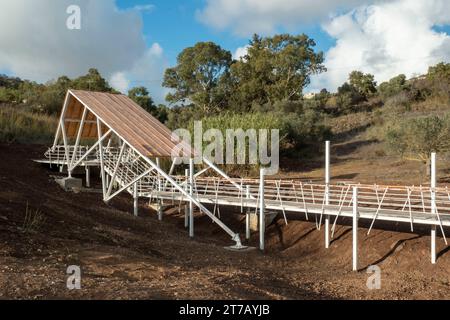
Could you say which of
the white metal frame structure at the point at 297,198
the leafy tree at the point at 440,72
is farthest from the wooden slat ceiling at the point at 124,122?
the leafy tree at the point at 440,72

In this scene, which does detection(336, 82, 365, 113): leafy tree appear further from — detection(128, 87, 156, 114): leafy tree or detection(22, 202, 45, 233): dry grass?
detection(22, 202, 45, 233): dry grass

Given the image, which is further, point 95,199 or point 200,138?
point 200,138

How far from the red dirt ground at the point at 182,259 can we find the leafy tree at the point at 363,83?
137ft

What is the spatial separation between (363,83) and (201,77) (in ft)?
60.7

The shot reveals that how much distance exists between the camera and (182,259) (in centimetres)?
1180

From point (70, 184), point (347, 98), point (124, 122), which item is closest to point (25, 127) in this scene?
point (70, 184)

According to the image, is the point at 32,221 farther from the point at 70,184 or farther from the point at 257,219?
the point at 70,184

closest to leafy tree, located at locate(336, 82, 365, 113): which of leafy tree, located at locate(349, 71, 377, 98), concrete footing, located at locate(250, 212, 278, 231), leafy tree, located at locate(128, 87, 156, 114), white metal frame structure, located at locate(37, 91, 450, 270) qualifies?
leafy tree, located at locate(349, 71, 377, 98)

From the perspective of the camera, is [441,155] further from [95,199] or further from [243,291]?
[243,291]

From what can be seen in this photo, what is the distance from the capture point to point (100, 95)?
2230 cm

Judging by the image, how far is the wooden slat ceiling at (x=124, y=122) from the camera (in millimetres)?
18250
